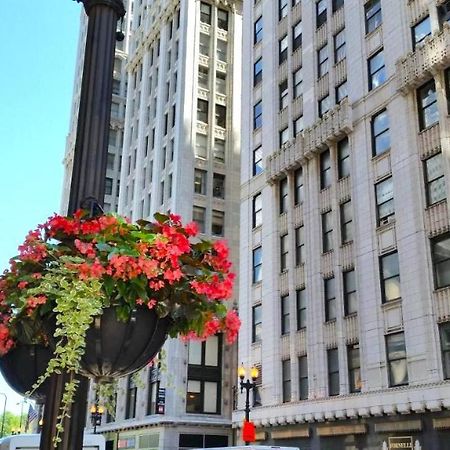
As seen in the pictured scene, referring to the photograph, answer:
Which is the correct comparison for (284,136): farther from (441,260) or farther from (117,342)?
(117,342)

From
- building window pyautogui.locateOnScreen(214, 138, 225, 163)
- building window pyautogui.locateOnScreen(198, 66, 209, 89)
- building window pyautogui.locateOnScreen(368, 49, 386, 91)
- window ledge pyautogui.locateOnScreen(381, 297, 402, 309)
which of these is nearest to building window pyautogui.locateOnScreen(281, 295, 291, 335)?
window ledge pyautogui.locateOnScreen(381, 297, 402, 309)

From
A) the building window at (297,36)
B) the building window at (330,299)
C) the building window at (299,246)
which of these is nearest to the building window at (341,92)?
the building window at (297,36)

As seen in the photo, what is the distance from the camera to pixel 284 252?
136 feet

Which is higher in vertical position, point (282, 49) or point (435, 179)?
point (282, 49)

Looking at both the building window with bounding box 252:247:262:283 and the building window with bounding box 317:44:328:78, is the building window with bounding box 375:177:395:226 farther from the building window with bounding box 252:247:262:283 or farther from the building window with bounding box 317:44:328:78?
the building window with bounding box 252:247:262:283

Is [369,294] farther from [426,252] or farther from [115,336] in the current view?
[115,336]

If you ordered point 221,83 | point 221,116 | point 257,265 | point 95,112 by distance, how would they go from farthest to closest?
1. point 221,83
2. point 221,116
3. point 257,265
4. point 95,112

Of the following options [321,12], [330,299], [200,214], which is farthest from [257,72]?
[330,299]

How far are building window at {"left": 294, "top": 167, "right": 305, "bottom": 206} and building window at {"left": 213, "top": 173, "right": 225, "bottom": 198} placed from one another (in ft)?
61.6

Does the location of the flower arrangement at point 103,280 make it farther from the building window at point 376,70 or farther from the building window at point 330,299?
the building window at point 376,70

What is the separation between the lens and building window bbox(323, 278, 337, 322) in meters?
36.0

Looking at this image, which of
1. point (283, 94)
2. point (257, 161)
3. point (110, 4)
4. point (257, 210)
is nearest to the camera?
point (110, 4)

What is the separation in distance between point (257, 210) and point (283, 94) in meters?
7.96

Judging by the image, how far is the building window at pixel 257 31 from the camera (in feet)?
165
